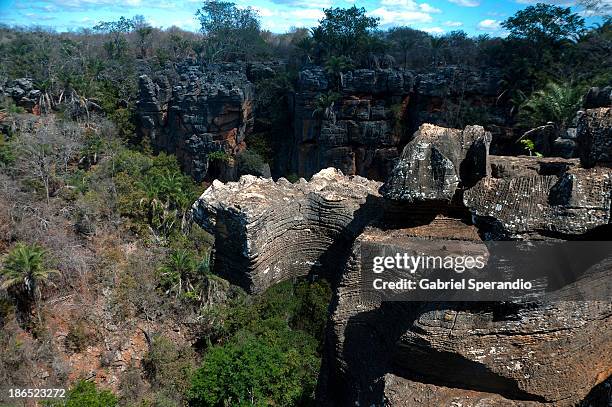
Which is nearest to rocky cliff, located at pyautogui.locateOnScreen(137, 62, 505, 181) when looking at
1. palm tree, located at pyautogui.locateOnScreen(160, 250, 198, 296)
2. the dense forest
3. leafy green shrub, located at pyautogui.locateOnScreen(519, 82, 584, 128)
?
the dense forest

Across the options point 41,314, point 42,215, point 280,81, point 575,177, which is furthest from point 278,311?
point 280,81

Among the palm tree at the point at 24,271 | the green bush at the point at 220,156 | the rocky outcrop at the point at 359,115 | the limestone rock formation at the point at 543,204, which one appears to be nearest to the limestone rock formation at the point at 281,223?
the limestone rock formation at the point at 543,204

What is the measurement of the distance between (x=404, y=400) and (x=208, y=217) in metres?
2.08

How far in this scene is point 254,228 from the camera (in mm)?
4051

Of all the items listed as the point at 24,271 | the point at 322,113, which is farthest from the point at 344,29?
the point at 24,271

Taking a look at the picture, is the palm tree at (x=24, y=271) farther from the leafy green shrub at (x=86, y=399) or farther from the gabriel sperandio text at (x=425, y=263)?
the gabriel sperandio text at (x=425, y=263)

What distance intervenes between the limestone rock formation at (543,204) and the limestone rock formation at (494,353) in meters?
0.36

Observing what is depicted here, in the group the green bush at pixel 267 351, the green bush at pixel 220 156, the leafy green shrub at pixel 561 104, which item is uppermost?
the leafy green shrub at pixel 561 104

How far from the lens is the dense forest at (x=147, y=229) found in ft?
56.5

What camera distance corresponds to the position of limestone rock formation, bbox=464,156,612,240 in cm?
324

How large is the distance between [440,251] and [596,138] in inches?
51.6

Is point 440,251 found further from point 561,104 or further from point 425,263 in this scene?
point 561,104

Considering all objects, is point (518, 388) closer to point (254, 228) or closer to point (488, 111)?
point (254, 228)

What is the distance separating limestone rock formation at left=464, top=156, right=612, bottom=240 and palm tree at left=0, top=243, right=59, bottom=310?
1899cm
